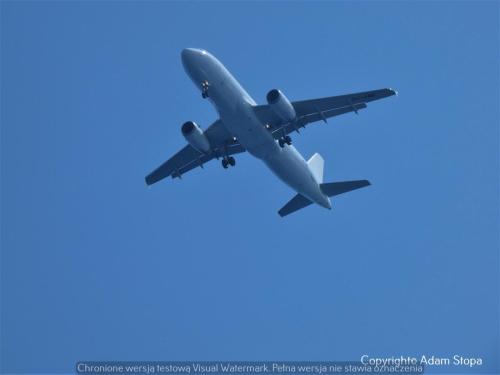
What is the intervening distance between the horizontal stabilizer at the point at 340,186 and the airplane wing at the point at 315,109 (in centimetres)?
377

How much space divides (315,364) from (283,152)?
34.5 feet

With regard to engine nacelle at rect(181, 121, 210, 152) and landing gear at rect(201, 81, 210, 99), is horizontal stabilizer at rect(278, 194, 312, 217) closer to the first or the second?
engine nacelle at rect(181, 121, 210, 152)

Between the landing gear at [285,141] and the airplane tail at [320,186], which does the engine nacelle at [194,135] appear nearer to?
the landing gear at [285,141]

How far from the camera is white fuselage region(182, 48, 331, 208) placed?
3606 centimetres

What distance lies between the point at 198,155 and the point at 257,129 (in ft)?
19.8

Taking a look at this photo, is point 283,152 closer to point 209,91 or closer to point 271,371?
point 209,91

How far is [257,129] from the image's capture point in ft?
123

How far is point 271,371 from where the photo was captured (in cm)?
3256

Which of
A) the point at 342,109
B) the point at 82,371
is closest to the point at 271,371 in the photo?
the point at 82,371

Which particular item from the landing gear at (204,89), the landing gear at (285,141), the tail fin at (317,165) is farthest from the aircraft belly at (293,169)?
the landing gear at (204,89)

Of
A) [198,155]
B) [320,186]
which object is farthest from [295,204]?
[198,155]

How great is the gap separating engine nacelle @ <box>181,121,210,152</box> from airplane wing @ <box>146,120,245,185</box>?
3.12ft

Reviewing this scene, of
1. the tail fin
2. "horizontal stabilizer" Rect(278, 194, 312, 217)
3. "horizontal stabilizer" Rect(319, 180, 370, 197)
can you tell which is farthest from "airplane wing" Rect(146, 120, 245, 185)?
"horizontal stabilizer" Rect(319, 180, 370, 197)

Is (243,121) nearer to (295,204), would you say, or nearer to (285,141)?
(285,141)
